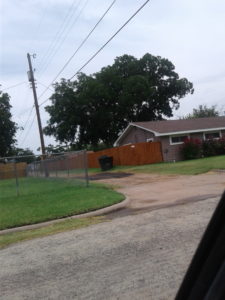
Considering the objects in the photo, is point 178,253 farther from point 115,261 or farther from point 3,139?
point 3,139

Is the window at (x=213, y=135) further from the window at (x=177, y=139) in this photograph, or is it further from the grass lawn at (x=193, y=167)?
the grass lawn at (x=193, y=167)

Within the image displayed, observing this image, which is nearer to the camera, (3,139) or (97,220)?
(97,220)

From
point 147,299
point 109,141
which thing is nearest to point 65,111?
point 109,141

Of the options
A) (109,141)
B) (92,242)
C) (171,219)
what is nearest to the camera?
(92,242)

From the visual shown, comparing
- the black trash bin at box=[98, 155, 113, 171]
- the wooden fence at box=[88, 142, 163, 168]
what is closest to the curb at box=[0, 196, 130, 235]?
the wooden fence at box=[88, 142, 163, 168]

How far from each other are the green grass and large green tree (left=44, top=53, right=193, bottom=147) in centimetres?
4125

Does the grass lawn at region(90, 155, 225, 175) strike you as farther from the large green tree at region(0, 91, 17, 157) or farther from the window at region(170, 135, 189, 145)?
the large green tree at region(0, 91, 17, 157)

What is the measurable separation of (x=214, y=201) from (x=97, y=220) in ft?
8.99

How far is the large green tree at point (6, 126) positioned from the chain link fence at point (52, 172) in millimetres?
11313

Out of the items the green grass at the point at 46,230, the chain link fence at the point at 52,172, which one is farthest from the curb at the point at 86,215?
the chain link fence at the point at 52,172

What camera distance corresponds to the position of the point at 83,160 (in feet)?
60.7

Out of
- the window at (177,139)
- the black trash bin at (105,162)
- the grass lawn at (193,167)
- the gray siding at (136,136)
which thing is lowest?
the grass lawn at (193,167)

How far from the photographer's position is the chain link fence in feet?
60.5

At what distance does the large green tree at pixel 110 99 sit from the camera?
166ft
